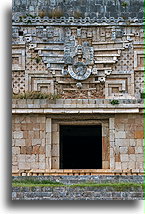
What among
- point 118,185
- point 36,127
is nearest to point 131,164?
point 118,185

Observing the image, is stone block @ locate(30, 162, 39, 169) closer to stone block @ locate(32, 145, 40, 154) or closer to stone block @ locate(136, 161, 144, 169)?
stone block @ locate(32, 145, 40, 154)

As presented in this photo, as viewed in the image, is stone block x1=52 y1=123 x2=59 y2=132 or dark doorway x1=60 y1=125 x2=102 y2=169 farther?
dark doorway x1=60 y1=125 x2=102 y2=169

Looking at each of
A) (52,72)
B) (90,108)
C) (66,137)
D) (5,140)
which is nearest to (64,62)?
(52,72)

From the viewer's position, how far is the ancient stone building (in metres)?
10.2

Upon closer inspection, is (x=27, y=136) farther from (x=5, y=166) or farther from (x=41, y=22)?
(x=41, y=22)

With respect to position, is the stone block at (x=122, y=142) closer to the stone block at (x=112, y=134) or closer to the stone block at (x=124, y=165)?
the stone block at (x=112, y=134)

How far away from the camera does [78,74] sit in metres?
10.4

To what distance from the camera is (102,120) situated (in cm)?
1045

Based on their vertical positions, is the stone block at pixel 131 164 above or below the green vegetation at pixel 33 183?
above

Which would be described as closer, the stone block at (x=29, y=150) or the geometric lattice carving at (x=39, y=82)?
the stone block at (x=29, y=150)

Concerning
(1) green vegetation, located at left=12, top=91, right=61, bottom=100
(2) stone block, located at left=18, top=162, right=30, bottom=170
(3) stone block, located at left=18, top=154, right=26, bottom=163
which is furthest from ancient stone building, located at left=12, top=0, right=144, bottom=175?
(2) stone block, located at left=18, top=162, right=30, bottom=170

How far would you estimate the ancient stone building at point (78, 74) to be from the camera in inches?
401

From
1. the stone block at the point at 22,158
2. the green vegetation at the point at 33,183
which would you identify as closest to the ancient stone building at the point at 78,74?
the stone block at the point at 22,158

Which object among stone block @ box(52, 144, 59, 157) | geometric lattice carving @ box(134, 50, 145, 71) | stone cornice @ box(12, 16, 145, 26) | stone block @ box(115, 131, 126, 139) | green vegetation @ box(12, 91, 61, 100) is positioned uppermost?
stone cornice @ box(12, 16, 145, 26)
